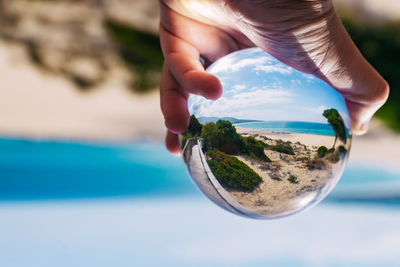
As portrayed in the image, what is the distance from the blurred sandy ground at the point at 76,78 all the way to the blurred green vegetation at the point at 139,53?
2.5 inches

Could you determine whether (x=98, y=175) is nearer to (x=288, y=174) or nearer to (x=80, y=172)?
(x=80, y=172)

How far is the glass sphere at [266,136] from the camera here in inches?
19.8

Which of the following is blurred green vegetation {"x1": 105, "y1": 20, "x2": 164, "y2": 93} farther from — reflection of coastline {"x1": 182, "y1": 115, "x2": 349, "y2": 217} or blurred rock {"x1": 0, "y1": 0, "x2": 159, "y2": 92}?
reflection of coastline {"x1": 182, "y1": 115, "x2": 349, "y2": 217}

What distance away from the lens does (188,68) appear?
0.60m

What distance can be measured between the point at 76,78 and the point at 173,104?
8.75 feet

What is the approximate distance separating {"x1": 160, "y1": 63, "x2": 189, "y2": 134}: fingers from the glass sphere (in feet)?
0.08

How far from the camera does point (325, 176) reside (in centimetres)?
55

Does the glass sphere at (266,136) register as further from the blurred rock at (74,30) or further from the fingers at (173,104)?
the blurred rock at (74,30)

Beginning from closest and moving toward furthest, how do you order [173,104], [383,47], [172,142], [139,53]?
[173,104] < [172,142] < [383,47] < [139,53]

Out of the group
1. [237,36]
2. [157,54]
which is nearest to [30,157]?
[157,54]

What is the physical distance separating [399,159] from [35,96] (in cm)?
323

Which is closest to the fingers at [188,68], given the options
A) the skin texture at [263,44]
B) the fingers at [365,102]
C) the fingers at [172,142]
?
the skin texture at [263,44]

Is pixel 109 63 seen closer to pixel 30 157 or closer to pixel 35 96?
pixel 35 96

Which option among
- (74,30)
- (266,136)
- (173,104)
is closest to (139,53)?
(74,30)
